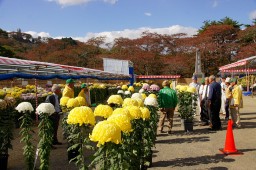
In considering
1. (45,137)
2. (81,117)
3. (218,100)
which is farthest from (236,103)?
(81,117)

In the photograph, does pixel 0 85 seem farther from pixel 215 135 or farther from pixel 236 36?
pixel 236 36

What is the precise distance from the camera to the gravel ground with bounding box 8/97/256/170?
5871 mm

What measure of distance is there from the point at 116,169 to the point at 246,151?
4915 mm

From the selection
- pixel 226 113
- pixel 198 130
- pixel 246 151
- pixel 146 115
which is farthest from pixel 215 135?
pixel 146 115

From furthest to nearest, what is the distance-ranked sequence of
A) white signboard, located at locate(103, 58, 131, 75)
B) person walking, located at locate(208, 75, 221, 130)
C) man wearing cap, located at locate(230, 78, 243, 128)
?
white signboard, located at locate(103, 58, 131, 75) → man wearing cap, located at locate(230, 78, 243, 128) → person walking, located at locate(208, 75, 221, 130)

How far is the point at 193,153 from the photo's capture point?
682cm

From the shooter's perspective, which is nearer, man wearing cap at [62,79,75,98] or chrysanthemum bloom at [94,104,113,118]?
chrysanthemum bloom at [94,104,113,118]

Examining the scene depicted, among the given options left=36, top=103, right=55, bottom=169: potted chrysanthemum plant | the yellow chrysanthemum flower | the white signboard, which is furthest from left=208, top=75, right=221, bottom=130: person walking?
the white signboard

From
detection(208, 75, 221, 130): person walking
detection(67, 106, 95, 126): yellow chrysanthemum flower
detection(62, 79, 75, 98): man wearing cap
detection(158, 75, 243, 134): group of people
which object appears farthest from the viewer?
detection(208, 75, 221, 130): person walking

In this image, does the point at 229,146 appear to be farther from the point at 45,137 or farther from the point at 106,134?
the point at 106,134

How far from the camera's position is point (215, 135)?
882 centimetres

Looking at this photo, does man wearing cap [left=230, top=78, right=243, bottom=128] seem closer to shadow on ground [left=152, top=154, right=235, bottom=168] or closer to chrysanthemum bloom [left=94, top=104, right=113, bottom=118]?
shadow on ground [left=152, top=154, right=235, bottom=168]

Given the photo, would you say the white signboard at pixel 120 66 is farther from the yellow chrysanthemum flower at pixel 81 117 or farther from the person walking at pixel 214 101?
the yellow chrysanthemum flower at pixel 81 117

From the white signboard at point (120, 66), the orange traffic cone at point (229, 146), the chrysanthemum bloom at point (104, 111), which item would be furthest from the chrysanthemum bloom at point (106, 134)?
the white signboard at point (120, 66)
